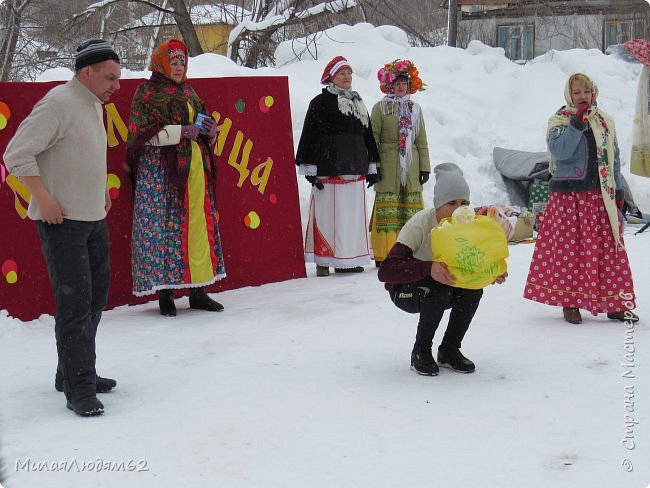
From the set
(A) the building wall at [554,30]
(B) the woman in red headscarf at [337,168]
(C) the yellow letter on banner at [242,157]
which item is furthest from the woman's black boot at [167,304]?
(A) the building wall at [554,30]

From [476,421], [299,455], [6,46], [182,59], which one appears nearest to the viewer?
[299,455]

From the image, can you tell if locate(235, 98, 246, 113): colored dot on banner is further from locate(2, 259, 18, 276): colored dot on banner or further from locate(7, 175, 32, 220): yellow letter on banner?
locate(2, 259, 18, 276): colored dot on banner

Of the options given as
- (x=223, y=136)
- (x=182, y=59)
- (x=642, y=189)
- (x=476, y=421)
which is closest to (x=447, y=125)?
(x=642, y=189)

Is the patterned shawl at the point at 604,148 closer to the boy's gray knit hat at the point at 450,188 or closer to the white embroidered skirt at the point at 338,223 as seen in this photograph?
the boy's gray knit hat at the point at 450,188

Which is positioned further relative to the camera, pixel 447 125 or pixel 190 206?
pixel 447 125

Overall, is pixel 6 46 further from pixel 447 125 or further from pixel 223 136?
pixel 223 136

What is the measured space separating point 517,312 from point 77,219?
3.12 metres

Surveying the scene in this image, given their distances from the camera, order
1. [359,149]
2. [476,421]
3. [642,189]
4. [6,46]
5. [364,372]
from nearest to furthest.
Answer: [476,421]
[364,372]
[359,149]
[642,189]
[6,46]

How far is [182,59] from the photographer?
5.66m

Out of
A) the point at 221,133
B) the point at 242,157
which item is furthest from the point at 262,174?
the point at 221,133

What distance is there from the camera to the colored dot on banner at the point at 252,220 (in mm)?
6734

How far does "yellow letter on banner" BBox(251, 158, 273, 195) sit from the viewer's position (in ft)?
22.3

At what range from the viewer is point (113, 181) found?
19.4 feet

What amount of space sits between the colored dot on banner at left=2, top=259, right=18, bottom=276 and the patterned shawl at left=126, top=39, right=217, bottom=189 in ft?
3.18
